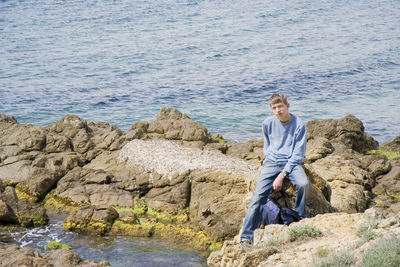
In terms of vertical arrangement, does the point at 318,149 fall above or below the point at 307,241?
below

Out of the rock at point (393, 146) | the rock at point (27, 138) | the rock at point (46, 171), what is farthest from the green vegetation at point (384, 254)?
the rock at point (393, 146)

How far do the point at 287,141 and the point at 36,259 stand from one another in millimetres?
5542

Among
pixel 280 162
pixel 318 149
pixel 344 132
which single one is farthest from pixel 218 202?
pixel 344 132

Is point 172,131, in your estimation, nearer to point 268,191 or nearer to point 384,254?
point 268,191

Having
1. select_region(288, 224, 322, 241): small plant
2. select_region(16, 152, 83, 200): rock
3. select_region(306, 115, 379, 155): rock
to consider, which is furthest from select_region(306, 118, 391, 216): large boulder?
select_region(16, 152, 83, 200): rock

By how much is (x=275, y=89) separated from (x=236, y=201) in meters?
21.9

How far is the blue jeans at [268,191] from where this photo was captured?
10.9 metres

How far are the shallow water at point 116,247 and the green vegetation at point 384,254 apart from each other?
6.20 meters

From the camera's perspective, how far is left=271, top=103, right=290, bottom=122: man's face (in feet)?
35.7

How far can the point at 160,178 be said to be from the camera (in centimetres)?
1789

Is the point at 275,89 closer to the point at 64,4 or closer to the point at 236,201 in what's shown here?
the point at 236,201

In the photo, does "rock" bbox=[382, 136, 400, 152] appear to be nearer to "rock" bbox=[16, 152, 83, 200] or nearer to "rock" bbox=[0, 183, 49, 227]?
"rock" bbox=[16, 152, 83, 200]

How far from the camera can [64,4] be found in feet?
223

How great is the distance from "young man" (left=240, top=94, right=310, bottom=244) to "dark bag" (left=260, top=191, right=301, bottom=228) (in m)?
0.10
